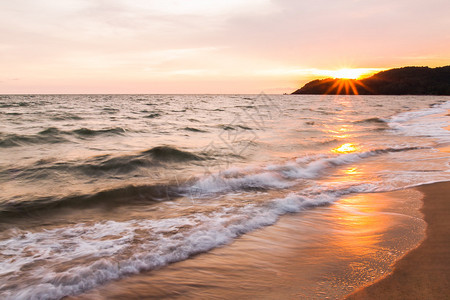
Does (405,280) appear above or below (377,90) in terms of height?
below

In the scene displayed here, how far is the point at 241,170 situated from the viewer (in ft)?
24.1

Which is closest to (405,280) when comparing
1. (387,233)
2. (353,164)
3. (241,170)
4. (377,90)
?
(387,233)

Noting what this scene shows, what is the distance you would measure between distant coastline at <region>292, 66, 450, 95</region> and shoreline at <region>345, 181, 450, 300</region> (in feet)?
420

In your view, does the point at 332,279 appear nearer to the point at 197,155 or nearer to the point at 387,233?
the point at 387,233

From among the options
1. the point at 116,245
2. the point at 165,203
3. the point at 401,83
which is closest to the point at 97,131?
the point at 165,203

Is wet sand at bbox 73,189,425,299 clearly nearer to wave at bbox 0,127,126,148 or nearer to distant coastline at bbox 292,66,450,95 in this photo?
wave at bbox 0,127,126,148

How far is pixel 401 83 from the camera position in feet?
415

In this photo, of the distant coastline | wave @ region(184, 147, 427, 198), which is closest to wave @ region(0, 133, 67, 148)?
wave @ region(184, 147, 427, 198)

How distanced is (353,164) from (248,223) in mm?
5203

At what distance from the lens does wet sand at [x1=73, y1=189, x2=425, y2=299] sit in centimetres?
245

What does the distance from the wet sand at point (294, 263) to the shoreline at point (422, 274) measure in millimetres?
82

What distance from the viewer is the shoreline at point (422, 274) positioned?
7.39 ft

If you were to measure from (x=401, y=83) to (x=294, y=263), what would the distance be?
146348 mm

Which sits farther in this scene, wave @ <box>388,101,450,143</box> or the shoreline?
wave @ <box>388,101,450,143</box>
